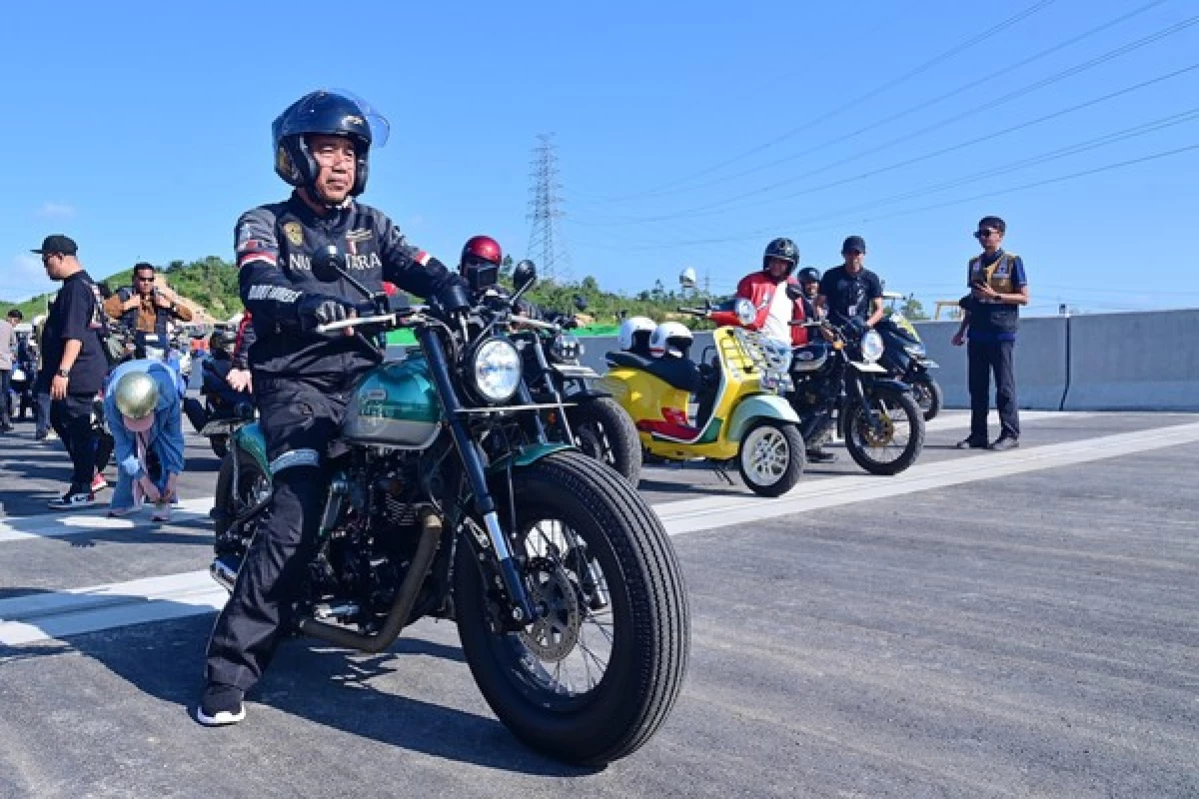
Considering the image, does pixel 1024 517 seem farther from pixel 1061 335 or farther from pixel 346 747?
pixel 1061 335

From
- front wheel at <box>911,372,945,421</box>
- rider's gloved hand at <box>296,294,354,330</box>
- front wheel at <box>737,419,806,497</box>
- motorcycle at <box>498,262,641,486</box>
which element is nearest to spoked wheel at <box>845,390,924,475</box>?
front wheel at <box>737,419,806,497</box>

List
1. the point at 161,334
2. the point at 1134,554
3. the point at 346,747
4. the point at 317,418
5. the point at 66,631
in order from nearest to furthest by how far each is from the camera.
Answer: the point at 346,747 < the point at 317,418 < the point at 66,631 < the point at 1134,554 < the point at 161,334

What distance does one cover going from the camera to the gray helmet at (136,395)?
6809 millimetres

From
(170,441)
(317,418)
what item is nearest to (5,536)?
(170,441)

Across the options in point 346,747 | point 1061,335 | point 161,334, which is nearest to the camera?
point 346,747

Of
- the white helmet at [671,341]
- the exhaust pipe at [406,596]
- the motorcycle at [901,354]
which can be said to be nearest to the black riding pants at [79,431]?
the white helmet at [671,341]

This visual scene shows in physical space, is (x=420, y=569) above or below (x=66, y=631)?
above

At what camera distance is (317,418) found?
3.65 metres

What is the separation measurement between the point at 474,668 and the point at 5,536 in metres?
4.83

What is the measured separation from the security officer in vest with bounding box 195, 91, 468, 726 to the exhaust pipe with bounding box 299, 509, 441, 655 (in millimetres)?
294

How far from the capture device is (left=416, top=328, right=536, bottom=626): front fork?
2.96 metres

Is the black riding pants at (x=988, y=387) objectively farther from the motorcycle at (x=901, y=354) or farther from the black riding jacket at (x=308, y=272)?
the black riding jacket at (x=308, y=272)

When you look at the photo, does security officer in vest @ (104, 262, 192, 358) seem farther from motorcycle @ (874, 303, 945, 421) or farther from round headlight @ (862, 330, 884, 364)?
motorcycle @ (874, 303, 945, 421)

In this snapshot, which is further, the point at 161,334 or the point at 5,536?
the point at 161,334
